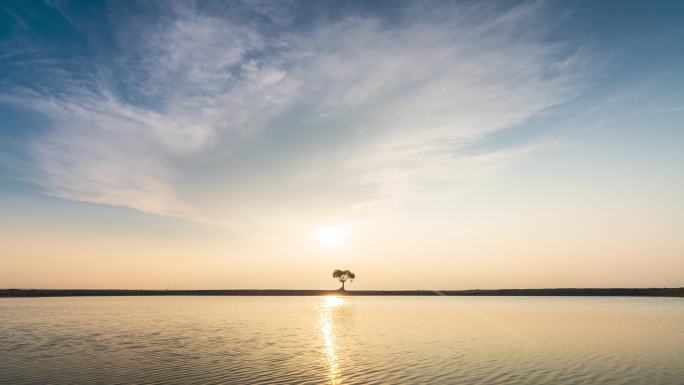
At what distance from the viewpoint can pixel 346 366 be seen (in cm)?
3134

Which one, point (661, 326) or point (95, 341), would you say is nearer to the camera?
point (95, 341)

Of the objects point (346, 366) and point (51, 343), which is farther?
point (51, 343)

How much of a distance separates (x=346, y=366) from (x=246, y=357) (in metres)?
8.56

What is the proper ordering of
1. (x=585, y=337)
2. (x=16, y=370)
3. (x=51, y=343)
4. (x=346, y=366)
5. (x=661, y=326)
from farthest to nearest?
1. (x=661, y=326)
2. (x=585, y=337)
3. (x=51, y=343)
4. (x=346, y=366)
5. (x=16, y=370)

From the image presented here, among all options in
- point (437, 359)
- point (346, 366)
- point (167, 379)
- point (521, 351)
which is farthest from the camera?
point (521, 351)

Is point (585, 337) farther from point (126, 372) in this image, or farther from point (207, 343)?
point (126, 372)

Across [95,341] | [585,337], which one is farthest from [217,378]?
[585,337]

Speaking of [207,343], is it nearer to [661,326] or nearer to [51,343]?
[51,343]

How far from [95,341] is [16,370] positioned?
16371 mm

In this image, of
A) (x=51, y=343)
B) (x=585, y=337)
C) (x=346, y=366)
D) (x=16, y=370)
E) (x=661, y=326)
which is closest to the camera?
(x=16, y=370)

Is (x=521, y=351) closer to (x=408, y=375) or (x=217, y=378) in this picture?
(x=408, y=375)

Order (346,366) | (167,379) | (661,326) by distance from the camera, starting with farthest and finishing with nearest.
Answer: (661,326), (346,366), (167,379)

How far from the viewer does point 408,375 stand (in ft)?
92.3

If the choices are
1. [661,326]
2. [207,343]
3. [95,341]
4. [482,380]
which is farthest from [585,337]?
[95,341]
